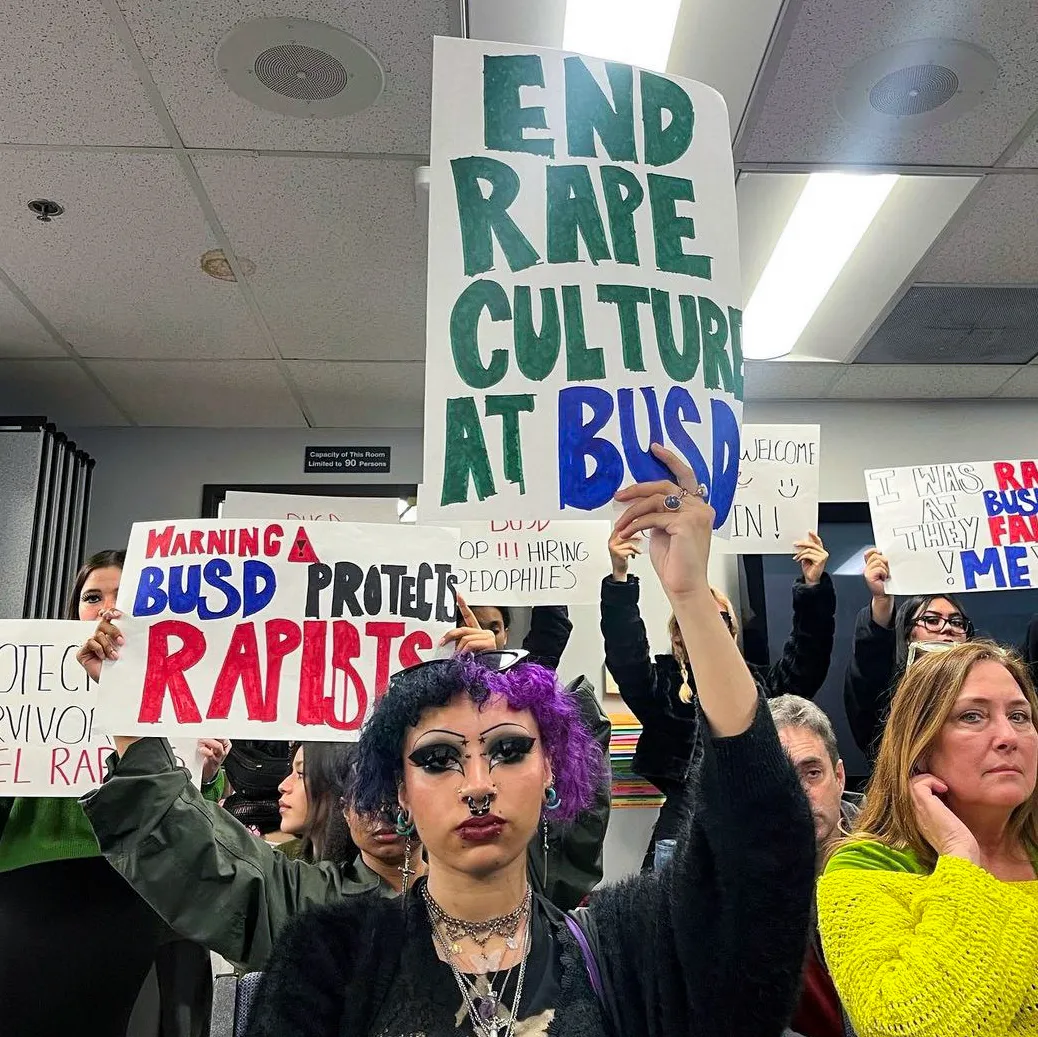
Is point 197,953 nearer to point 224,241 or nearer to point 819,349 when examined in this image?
point 224,241

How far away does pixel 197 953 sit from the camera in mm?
2354

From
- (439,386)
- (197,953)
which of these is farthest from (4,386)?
(439,386)

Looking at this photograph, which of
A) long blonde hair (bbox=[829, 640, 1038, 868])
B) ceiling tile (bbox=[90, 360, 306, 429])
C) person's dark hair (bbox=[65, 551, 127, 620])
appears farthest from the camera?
ceiling tile (bbox=[90, 360, 306, 429])

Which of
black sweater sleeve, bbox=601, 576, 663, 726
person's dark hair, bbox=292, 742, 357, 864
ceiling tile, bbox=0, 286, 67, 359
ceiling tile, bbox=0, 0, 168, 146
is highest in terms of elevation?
ceiling tile, bbox=0, 0, 168, 146

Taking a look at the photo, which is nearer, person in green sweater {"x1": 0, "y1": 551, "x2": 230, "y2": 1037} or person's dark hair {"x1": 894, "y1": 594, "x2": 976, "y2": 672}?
person in green sweater {"x1": 0, "y1": 551, "x2": 230, "y2": 1037}

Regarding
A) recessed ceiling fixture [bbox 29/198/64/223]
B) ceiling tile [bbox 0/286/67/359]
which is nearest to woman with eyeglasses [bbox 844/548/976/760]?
recessed ceiling fixture [bbox 29/198/64/223]

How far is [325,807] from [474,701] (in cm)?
87

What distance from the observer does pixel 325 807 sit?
6.59 feet

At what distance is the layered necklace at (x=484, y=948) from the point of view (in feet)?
3.56

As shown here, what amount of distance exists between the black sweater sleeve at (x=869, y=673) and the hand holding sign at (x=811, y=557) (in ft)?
0.51

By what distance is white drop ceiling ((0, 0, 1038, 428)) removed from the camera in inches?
91.4

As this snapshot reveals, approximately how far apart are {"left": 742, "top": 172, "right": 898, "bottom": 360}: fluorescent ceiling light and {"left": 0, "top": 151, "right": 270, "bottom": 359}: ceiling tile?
1630 mm

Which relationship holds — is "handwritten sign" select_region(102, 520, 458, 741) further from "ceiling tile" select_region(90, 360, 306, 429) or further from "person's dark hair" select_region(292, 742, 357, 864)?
"ceiling tile" select_region(90, 360, 306, 429)

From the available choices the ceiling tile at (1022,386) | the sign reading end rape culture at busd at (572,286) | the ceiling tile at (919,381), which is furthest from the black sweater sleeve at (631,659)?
the ceiling tile at (1022,386)
